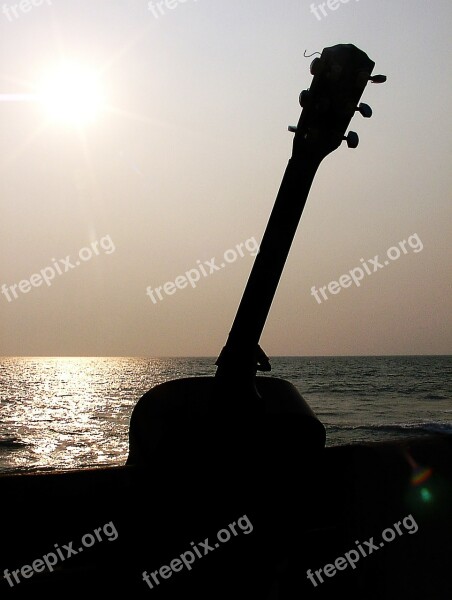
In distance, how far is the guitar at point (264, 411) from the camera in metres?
3.75

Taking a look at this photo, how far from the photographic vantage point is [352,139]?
3.79m

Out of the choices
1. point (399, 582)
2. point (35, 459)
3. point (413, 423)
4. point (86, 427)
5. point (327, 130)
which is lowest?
point (399, 582)

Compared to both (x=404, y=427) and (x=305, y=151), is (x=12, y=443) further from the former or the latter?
(x=305, y=151)

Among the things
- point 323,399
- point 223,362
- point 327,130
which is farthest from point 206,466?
point 323,399

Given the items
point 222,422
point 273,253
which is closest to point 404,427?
point 222,422

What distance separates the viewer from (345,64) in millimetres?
3684

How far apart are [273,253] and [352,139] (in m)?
0.85

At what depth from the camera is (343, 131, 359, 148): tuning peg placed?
12.4ft

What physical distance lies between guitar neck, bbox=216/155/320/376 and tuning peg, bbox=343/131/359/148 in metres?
0.23

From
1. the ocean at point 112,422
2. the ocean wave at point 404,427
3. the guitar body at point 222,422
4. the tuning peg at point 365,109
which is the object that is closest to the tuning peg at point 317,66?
the tuning peg at point 365,109

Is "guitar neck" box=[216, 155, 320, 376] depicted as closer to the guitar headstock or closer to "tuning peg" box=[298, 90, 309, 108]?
the guitar headstock

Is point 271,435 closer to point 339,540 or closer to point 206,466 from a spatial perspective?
point 206,466

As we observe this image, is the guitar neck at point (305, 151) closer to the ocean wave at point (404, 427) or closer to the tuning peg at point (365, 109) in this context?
the tuning peg at point (365, 109)

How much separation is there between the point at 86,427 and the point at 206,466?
28.9m
